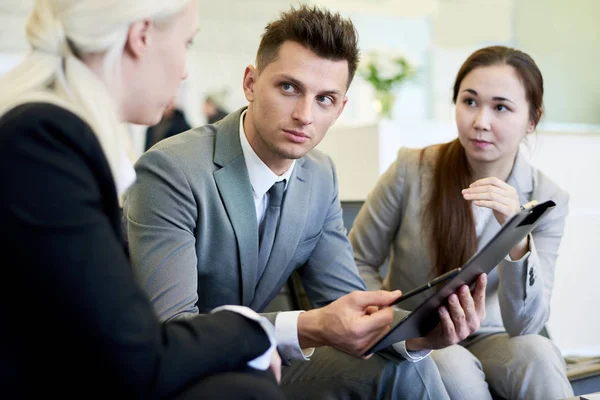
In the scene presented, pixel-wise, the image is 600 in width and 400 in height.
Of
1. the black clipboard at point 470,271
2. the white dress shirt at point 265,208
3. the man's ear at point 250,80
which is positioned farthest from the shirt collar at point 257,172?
the black clipboard at point 470,271

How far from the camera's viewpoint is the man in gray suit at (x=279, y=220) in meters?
1.46

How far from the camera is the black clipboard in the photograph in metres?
1.26

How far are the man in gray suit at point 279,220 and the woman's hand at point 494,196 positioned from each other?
40 centimetres

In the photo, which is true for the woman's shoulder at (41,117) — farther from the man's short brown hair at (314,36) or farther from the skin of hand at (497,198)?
the skin of hand at (497,198)

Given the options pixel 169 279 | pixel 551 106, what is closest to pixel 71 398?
pixel 169 279

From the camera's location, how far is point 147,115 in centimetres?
104

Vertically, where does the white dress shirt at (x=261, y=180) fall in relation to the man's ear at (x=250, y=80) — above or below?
below

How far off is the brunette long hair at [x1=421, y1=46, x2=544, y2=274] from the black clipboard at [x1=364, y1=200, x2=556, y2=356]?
24.5 inches

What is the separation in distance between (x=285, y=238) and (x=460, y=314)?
470 mm


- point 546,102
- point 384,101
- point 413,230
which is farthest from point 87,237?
point 546,102

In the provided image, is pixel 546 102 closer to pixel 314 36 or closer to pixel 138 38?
pixel 314 36

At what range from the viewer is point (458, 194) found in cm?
213

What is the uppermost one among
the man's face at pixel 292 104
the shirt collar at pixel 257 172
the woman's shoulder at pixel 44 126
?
the woman's shoulder at pixel 44 126

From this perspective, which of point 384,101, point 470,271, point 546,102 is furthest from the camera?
point 546,102
